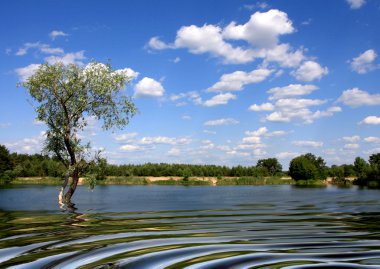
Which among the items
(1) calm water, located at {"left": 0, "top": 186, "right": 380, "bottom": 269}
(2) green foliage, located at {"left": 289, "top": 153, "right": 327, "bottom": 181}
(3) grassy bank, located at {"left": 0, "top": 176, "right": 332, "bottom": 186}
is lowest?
(1) calm water, located at {"left": 0, "top": 186, "right": 380, "bottom": 269}

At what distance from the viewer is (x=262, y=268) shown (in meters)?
12.3

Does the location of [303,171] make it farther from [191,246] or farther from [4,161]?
[191,246]

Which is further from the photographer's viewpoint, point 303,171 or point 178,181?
point 303,171

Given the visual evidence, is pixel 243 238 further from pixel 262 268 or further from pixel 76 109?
pixel 76 109

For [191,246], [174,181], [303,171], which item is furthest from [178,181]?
[191,246]

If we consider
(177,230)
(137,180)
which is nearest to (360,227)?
(177,230)

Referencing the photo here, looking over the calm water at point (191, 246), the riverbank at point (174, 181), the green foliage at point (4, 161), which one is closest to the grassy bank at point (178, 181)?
the riverbank at point (174, 181)

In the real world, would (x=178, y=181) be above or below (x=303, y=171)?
below

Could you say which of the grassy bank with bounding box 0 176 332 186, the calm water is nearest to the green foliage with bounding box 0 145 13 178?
the grassy bank with bounding box 0 176 332 186

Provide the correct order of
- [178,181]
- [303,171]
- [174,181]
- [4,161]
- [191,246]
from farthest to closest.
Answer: [303,171] → [178,181] → [174,181] → [4,161] → [191,246]

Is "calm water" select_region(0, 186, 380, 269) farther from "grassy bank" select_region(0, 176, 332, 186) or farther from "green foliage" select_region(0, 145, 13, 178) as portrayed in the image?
"green foliage" select_region(0, 145, 13, 178)

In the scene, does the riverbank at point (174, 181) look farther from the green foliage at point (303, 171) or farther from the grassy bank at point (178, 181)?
the green foliage at point (303, 171)

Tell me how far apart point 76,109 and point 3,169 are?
110084 millimetres

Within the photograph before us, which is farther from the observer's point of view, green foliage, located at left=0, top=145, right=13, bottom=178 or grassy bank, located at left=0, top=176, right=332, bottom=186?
grassy bank, located at left=0, top=176, right=332, bottom=186
